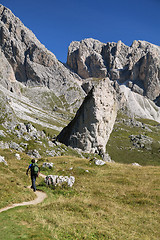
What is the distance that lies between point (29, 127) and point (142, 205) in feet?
207

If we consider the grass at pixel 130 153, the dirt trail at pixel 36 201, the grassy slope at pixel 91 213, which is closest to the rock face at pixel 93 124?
the grassy slope at pixel 91 213

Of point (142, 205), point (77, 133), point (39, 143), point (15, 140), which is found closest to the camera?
point (142, 205)

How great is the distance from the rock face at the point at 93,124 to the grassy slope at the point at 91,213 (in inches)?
1891

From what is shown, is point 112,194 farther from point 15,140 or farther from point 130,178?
point 15,140

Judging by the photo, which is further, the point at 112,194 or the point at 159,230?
the point at 112,194

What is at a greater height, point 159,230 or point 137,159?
point 159,230

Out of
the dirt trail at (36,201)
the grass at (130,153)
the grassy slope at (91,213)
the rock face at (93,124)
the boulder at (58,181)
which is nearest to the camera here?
the grassy slope at (91,213)

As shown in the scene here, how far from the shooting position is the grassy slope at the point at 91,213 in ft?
38.0

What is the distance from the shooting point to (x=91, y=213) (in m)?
15.3

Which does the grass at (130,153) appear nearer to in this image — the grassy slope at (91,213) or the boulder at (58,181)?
the grassy slope at (91,213)

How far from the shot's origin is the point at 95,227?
12.7 meters

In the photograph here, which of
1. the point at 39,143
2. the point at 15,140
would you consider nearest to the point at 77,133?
the point at 39,143

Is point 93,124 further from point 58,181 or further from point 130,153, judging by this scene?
point 130,153

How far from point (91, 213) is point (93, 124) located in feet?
195
